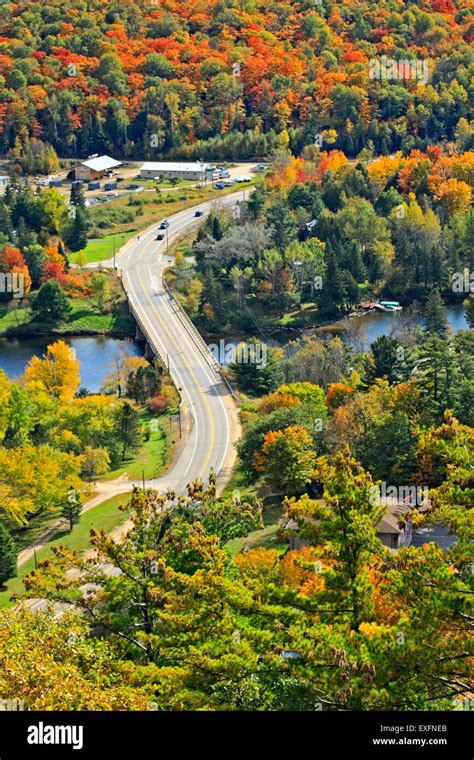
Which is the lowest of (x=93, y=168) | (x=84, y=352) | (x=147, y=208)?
(x=84, y=352)

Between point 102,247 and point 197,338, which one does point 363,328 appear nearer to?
point 197,338

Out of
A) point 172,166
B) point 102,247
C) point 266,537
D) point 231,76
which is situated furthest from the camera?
point 231,76

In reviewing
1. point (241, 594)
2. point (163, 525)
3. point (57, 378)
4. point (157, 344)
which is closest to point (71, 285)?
point (157, 344)

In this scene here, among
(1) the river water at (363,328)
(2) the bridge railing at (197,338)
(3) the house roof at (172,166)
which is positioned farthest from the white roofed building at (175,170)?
(1) the river water at (363,328)

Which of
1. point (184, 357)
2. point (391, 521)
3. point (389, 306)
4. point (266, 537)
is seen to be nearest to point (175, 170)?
point (389, 306)

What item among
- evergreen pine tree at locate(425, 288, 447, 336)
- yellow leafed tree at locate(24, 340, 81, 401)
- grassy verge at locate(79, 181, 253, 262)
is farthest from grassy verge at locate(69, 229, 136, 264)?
evergreen pine tree at locate(425, 288, 447, 336)

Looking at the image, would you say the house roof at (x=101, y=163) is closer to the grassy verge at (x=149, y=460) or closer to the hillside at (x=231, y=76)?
the hillside at (x=231, y=76)

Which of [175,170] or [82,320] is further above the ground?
[175,170]
